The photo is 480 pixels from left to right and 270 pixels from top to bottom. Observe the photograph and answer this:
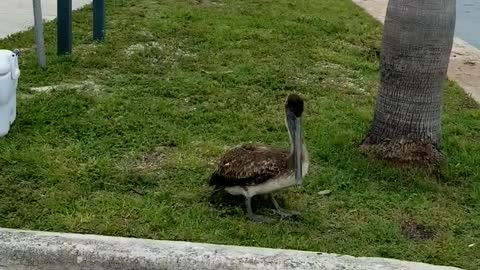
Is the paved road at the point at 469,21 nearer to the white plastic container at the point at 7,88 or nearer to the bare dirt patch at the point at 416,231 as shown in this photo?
the bare dirt patch at the point at 416,231

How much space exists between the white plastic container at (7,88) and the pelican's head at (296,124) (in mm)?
2027

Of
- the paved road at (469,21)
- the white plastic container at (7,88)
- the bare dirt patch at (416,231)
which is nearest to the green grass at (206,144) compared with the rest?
the bare dirt patch at (416,231)

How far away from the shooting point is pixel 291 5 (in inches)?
464

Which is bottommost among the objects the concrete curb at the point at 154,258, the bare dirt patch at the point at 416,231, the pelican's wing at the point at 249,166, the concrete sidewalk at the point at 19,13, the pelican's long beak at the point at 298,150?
the concrete sidewalk at the point at 19,13

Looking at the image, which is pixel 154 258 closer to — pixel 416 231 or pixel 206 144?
pixel 416 231

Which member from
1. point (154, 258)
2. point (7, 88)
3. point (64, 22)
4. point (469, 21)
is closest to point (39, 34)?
point (64, 22)

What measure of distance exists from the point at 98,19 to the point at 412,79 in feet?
14.5

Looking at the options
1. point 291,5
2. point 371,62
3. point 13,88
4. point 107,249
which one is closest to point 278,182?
point 107,249

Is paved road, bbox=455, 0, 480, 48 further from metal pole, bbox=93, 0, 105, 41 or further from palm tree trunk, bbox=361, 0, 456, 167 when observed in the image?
palm tree trunk, bbox=361, 0, 456, 167

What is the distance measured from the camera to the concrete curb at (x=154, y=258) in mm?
3582

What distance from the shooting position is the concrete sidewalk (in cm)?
943

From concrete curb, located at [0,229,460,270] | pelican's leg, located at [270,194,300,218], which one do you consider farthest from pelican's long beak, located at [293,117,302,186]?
concrete curb, located at [0,229,460,270]

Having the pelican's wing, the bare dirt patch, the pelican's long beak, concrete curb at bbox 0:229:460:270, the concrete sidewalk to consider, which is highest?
the pelican's long beak

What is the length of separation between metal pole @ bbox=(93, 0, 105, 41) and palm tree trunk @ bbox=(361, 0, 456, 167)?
13.5 feet
